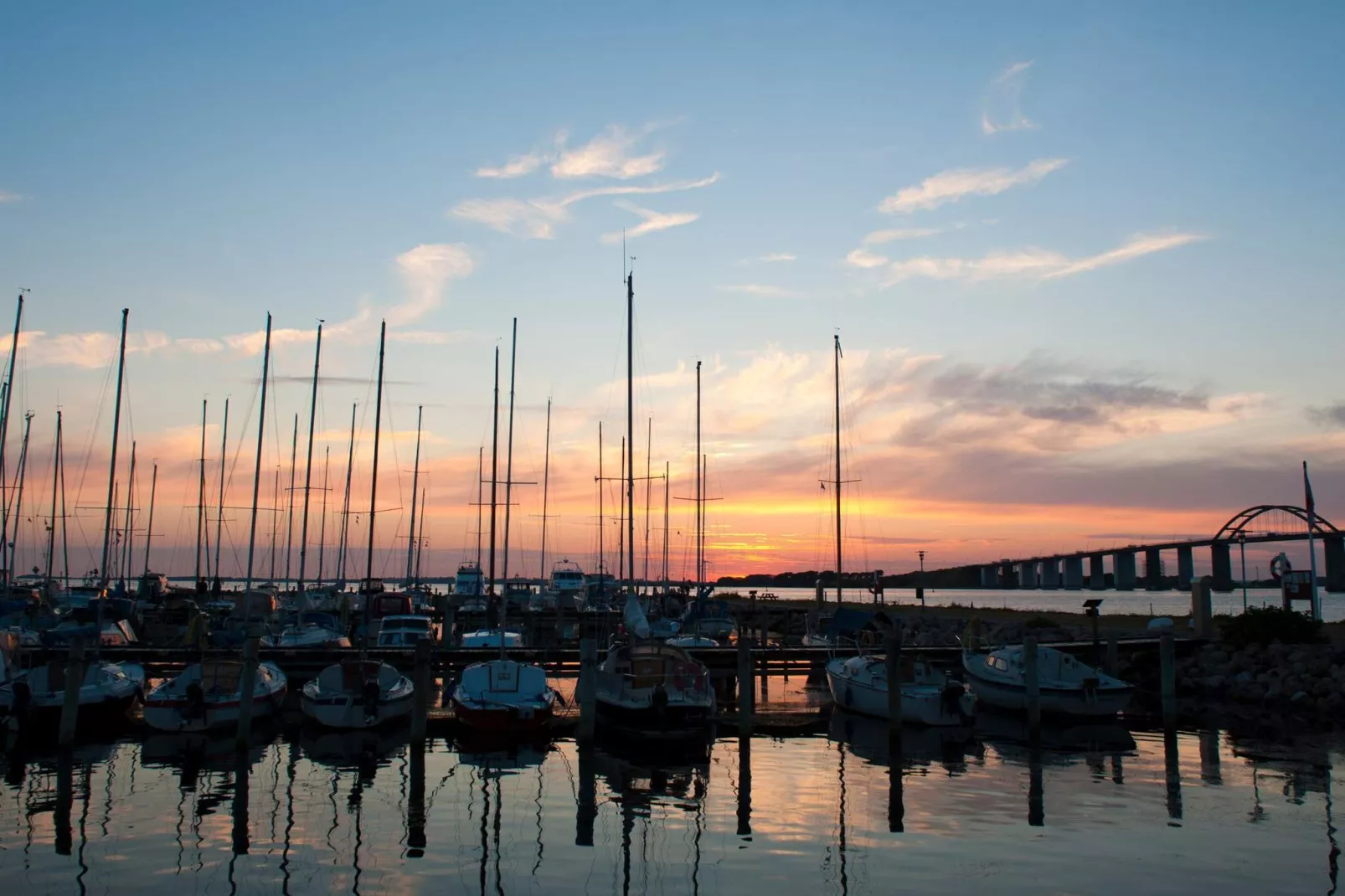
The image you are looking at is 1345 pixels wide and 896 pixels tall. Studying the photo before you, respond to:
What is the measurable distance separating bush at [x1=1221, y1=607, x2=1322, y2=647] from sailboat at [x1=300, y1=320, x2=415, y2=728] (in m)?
30.8

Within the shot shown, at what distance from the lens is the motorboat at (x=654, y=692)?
29109mm

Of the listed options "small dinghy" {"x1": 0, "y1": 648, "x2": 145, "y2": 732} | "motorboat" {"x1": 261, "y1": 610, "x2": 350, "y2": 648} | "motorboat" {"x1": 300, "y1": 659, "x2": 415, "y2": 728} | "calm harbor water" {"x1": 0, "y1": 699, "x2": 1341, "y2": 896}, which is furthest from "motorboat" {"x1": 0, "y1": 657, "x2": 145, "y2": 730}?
"motorboat" {"x1": 261, "y1": 610, "x2": 350, "y2": 648}

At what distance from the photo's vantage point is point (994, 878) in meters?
16.5

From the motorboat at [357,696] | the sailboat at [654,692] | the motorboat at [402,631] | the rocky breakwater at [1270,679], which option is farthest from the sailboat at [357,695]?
the rocky breakwater at [1270,679]

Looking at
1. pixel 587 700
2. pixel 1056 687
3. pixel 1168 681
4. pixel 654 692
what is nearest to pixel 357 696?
pixel 587 700

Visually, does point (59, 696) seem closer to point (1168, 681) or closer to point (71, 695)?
point (71, 695)

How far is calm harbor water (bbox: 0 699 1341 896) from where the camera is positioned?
1662 centimetres

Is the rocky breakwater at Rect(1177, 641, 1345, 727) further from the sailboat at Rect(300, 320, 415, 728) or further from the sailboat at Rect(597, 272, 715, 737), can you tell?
the sailboat at Rect(300, 320, 415, 728)

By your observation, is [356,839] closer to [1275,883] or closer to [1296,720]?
[1275,883]

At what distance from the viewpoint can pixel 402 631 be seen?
4441cm

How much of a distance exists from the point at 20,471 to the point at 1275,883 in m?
68.8

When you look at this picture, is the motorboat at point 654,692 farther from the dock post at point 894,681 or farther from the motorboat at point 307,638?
the motorboat at point 307,638

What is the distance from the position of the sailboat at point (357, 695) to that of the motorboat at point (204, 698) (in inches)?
66.9

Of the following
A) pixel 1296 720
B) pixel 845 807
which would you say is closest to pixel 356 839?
pixel 845 807
